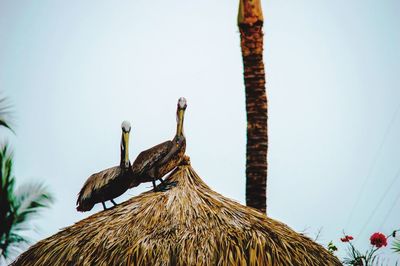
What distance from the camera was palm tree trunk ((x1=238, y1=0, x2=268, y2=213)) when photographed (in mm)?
10773

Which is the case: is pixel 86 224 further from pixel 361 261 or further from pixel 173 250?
pixel 361 261

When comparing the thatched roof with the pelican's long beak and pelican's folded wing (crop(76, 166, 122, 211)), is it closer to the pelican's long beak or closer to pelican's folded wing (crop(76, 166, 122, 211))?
pelican's folded wing (crop(76, 166, 122, 211))

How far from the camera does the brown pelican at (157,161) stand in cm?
1002

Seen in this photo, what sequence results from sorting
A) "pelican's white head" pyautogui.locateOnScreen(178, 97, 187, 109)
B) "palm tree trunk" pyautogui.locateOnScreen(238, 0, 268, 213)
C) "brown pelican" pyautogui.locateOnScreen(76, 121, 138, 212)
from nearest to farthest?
1. "brown pelican" pyautogui.locateOnScreen(76, 121, 138, 212)
2. "pelican's white head" pyautogui.locateOnScreen(178, 97, 187, 109)
3. "palm tree trunk" pyautogui.locateOnScreen(238, 0, 268, 213)

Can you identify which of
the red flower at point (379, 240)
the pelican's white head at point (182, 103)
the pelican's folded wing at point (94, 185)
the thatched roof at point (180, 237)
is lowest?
the red flower at point (379, 240)

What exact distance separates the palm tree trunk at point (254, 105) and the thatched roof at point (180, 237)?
90 cm

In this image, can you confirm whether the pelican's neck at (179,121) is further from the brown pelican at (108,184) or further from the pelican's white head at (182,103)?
the brown pelican at (108,184)

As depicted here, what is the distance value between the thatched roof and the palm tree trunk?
90 cm

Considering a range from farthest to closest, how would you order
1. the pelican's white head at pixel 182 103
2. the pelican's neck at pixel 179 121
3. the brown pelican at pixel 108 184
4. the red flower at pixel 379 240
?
the red flower at pixel 379 240 → the pelican's white head at pixel 182 103 → the pelican's neck at pixel 179 121 → the brown pelican at pixel 108 184

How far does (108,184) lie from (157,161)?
2.28 feet

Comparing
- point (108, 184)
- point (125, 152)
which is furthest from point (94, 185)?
point (125, 152)

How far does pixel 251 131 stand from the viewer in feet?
35.3

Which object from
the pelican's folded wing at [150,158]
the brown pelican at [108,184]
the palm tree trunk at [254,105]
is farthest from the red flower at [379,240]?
the brown pelican at [108,184]

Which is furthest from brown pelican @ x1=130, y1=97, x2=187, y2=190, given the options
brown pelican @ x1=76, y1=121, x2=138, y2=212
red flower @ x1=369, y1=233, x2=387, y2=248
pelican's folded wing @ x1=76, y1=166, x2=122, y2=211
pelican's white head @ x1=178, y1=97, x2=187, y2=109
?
red flower @ x1=369, y1=233, x2=387, y2=248
